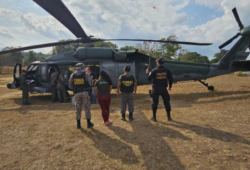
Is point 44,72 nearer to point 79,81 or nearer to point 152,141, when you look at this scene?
point 79,81

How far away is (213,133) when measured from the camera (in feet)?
13.0

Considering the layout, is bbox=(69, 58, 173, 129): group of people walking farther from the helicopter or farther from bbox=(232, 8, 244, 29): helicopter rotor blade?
bbox=(232, 8, 244, 29): helicopter rotor blade

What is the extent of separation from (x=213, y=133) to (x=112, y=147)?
8.45ft

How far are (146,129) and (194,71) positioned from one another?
6.54 meters

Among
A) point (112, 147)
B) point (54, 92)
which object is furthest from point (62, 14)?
point (112, 147)

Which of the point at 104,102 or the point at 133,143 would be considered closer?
the point at 133,143

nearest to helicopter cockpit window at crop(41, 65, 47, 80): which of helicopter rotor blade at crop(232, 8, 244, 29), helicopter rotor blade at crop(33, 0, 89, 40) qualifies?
helicopter rotor blade at crop(33, 0, 89, 40)

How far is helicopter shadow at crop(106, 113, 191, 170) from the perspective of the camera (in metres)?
2.78

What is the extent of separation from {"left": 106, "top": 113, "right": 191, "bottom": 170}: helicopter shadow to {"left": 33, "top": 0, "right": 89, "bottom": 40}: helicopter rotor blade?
180 inches

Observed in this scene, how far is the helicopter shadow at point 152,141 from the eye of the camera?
2.78m

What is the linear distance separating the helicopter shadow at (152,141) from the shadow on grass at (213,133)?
50 centimetres

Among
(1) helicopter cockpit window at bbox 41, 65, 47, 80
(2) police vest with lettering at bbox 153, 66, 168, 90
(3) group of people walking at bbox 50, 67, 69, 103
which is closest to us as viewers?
(2) police vest with lettering at bbox 153, 66, 168, 90

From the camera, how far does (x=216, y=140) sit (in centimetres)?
358

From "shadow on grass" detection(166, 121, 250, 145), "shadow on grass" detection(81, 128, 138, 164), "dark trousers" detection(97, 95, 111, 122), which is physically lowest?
"shadow on grass" detection(81, 128, 138, 164)
